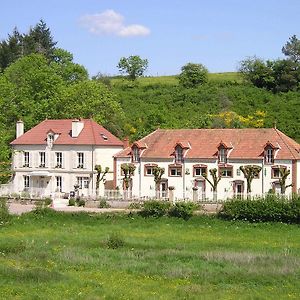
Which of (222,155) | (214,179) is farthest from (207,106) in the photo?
(214,179)

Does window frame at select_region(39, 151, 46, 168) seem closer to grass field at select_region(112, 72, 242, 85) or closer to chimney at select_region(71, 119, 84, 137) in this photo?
chimney at select_region(71, 119, 84, 137)

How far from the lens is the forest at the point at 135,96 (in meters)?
68.6

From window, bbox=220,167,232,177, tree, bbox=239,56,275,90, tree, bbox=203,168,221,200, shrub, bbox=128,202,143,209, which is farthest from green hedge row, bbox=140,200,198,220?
tree, bbox=239,56,275,90

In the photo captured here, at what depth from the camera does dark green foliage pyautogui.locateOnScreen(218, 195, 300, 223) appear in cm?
4078

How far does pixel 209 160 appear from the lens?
50625mm

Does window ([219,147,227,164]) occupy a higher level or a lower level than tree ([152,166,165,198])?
higher

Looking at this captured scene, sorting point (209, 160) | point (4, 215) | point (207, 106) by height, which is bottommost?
point (4, 215)

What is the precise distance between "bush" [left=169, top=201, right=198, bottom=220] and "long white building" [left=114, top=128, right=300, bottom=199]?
4.76 metres

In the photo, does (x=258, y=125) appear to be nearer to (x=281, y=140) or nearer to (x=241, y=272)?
(x=281, y=140)

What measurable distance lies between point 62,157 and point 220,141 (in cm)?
1408

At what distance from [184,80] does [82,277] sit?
77.2m

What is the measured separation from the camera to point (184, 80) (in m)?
101

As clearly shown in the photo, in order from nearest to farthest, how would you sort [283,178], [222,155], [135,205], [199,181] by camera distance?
[135,205] < [283,178] < [222,155] < [199,181]

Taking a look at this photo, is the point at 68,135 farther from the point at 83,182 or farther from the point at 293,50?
the point at 293,50
